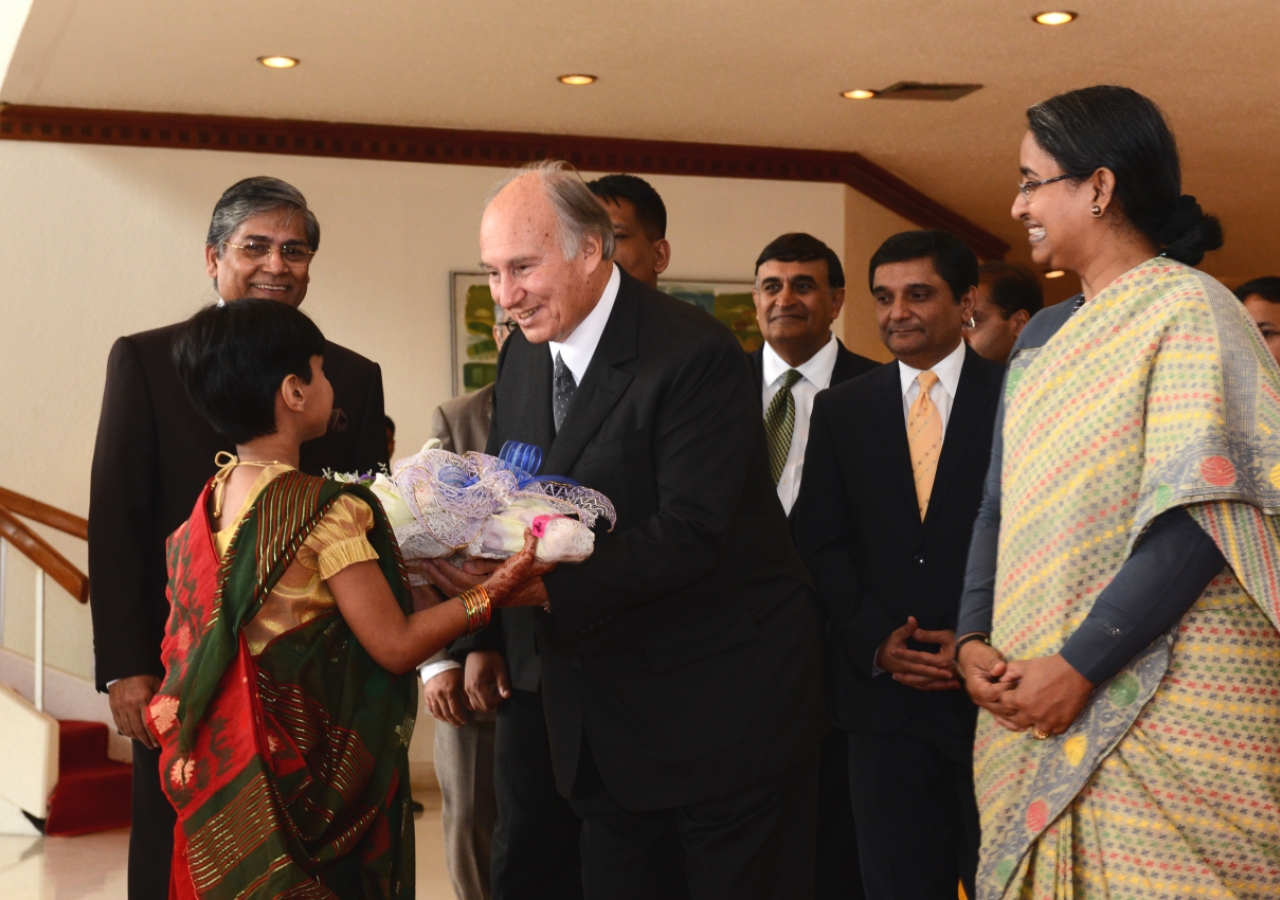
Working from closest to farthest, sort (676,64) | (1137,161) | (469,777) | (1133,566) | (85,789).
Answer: (1133,566) → (1137,161) → (469,777) → (676,64) → (85,789)

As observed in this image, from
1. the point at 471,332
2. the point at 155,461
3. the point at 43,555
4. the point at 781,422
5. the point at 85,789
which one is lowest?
the point at 85,789

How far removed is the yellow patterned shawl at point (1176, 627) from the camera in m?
1.89

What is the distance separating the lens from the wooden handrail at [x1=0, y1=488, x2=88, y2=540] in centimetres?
682

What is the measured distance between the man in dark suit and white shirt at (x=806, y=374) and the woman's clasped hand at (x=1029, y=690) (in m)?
1.52

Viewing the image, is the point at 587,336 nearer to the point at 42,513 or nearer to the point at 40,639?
the point at 40,639

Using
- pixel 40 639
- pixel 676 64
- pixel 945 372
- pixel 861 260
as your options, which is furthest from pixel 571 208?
pixel 861 260

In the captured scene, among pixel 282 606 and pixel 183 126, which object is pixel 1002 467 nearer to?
pixel 282 606

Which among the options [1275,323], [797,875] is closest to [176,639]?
[797,875]

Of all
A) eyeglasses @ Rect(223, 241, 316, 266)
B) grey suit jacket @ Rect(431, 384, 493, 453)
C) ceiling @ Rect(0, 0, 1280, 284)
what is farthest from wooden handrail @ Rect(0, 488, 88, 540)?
eyeglasses @ Rect(223, 241, 316, 266)

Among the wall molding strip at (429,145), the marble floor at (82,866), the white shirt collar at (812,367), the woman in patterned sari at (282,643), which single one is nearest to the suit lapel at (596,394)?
the woman in patterned sari at (282,643)

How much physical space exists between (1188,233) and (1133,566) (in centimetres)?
57

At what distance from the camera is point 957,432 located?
10.2ft

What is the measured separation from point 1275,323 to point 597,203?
2776 millimetres

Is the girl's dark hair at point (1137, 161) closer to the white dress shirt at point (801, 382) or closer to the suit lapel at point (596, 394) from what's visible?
the suit lapel at point (596, 394)
